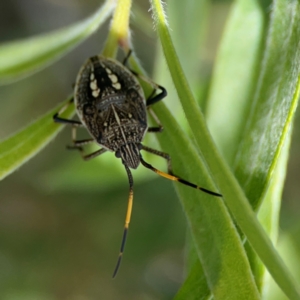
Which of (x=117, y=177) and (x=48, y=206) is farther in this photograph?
(x=48, y=206)

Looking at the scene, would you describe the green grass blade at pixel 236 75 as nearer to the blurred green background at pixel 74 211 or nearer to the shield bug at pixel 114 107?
the shield bug at pixel 114 107

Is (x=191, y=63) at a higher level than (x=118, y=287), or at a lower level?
higher

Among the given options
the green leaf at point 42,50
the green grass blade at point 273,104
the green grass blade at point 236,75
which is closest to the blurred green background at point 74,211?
the green grass blade at point 236,75

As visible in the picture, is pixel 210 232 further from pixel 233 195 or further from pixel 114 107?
pixel 114 107

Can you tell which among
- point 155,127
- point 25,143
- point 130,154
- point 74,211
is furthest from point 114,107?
point 74,211

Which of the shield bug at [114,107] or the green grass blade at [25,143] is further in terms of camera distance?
the shield bug at [114,107]

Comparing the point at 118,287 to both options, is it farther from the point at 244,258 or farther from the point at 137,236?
the point at 244,258

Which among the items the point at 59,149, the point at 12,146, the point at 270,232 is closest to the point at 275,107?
the point at 270,232
